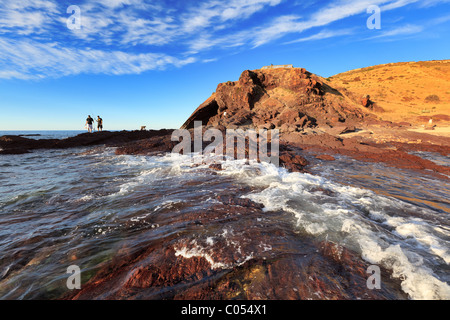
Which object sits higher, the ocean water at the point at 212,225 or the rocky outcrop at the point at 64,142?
the rocky outcrop at the point at 64,142

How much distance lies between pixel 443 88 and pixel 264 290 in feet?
137

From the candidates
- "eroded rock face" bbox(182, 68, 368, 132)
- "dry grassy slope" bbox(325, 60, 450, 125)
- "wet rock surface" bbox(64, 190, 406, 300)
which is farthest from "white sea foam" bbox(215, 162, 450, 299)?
"dry grassy slope" bbox(325, 60, 450, 125)

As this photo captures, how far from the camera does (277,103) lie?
2181cm

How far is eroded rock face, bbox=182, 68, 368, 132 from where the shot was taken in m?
18.9

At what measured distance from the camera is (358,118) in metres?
20.2

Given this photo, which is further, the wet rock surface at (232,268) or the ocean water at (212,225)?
the ocean water at (212,225)

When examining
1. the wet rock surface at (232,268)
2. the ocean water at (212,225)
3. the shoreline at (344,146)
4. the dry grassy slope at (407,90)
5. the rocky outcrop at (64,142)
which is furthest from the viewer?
the dry grassy slope at (407,90)

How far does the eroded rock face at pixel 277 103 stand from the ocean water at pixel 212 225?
12.8 m

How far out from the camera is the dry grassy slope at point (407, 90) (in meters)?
21.1

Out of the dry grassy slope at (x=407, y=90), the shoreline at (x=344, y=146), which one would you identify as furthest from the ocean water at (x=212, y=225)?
the dry grassy slope at (x=407, y=90)

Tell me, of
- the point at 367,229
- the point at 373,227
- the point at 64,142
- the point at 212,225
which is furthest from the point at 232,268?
the point at 64,142

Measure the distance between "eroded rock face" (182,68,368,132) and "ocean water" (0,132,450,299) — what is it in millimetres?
12799

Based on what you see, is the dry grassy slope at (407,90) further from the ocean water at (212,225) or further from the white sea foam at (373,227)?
the white sea foam at (373,227)

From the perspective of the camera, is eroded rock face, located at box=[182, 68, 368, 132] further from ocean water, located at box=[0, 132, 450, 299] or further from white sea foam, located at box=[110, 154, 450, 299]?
white sea foam, located at box=[110, 154, 450, 299]
